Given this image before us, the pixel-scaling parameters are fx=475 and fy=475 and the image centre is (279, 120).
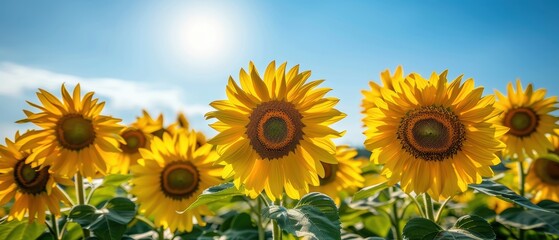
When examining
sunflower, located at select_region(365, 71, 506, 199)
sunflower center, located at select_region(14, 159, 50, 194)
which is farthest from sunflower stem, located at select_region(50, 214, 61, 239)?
sunflower, located at select_region(365, 71, 506, 199)

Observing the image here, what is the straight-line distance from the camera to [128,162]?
16.7ft

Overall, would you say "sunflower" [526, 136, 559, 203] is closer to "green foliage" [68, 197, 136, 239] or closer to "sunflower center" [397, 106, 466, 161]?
"sunflower center" [397, 106, 466, 161]

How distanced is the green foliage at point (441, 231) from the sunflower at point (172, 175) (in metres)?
1.79

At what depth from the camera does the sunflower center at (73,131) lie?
3.47 meters

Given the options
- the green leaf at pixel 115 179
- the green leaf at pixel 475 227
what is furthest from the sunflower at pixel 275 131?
the green leaf at pixel 115 179

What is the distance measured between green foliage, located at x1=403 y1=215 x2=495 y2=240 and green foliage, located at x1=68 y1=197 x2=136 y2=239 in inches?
70.9

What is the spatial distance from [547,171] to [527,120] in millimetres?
1004

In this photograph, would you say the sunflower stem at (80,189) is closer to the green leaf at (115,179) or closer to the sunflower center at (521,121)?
the green leaf at (115,179)

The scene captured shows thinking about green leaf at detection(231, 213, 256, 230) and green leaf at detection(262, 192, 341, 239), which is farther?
green leaf at detection(231, 213, 256, 230)

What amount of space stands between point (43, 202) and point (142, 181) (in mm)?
750

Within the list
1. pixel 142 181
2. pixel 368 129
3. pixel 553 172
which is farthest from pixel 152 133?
pixel 553 172

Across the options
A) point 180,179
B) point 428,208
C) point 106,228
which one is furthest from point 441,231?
point 180,179

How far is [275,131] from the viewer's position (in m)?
2.85

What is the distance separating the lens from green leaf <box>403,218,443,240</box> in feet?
8.21
